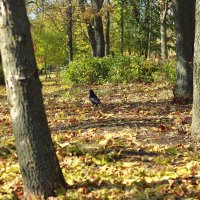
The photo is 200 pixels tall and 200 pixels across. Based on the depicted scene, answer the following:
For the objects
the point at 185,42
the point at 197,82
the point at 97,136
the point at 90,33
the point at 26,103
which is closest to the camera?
the point at 26,103

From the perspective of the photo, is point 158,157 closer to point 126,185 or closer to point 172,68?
point 126,185

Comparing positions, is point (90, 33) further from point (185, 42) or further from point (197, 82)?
point (197, 82)

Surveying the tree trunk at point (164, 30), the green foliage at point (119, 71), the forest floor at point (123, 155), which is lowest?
the forest floor at point (123, 155)

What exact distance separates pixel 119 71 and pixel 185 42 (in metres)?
10.00

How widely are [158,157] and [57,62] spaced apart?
4090cm

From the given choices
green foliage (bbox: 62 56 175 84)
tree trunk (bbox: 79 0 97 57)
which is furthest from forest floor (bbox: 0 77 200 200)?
tree trunk (bbox: 79 0 97 57)

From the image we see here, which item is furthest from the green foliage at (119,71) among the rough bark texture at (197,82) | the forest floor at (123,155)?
the rough bark texture at (197,82)

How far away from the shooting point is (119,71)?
21.3 meters

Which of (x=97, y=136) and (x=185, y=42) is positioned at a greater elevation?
(x=185, y=42)

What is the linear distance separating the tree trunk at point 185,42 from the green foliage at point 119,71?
672 centimetres

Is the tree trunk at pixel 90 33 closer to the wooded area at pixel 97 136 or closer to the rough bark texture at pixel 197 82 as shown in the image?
the wooded area at pixel 97 136

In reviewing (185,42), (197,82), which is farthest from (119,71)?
(197,82)

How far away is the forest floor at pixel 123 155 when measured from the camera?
5367mm

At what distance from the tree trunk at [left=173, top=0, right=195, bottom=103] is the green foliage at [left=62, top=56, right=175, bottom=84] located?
264 inches
